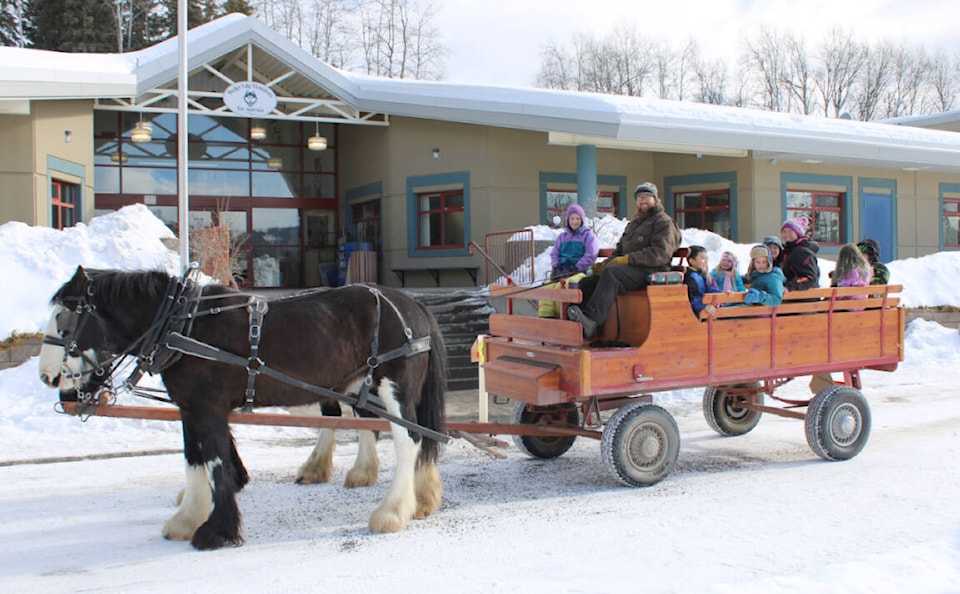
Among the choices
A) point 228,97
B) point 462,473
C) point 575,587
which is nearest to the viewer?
point 575,587

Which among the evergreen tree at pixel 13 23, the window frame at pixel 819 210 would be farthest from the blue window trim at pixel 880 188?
the evergreen tree at pixel 13 23

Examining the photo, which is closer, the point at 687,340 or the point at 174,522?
the point at 174,522

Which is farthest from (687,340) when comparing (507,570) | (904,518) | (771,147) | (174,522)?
(771,147)

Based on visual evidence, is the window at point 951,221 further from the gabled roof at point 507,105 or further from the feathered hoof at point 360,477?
the feathered hoof at point 360,477

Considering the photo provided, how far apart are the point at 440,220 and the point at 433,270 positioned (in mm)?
1210

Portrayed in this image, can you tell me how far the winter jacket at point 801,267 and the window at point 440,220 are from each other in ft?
37.8

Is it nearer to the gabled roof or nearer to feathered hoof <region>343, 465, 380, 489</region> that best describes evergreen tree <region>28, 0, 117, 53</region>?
the gabled roof

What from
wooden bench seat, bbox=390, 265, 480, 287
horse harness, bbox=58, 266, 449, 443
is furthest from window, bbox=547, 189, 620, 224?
horse harness, bbox=58, 266, 449, 443

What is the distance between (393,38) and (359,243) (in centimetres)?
2817

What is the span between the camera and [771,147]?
18.0 meters

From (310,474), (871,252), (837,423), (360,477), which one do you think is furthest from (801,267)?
(310,474)

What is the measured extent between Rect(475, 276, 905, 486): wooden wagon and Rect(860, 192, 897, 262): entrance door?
598 inches

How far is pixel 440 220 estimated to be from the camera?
19297 millimetres

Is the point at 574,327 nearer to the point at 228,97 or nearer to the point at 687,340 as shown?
the point at 687,340
